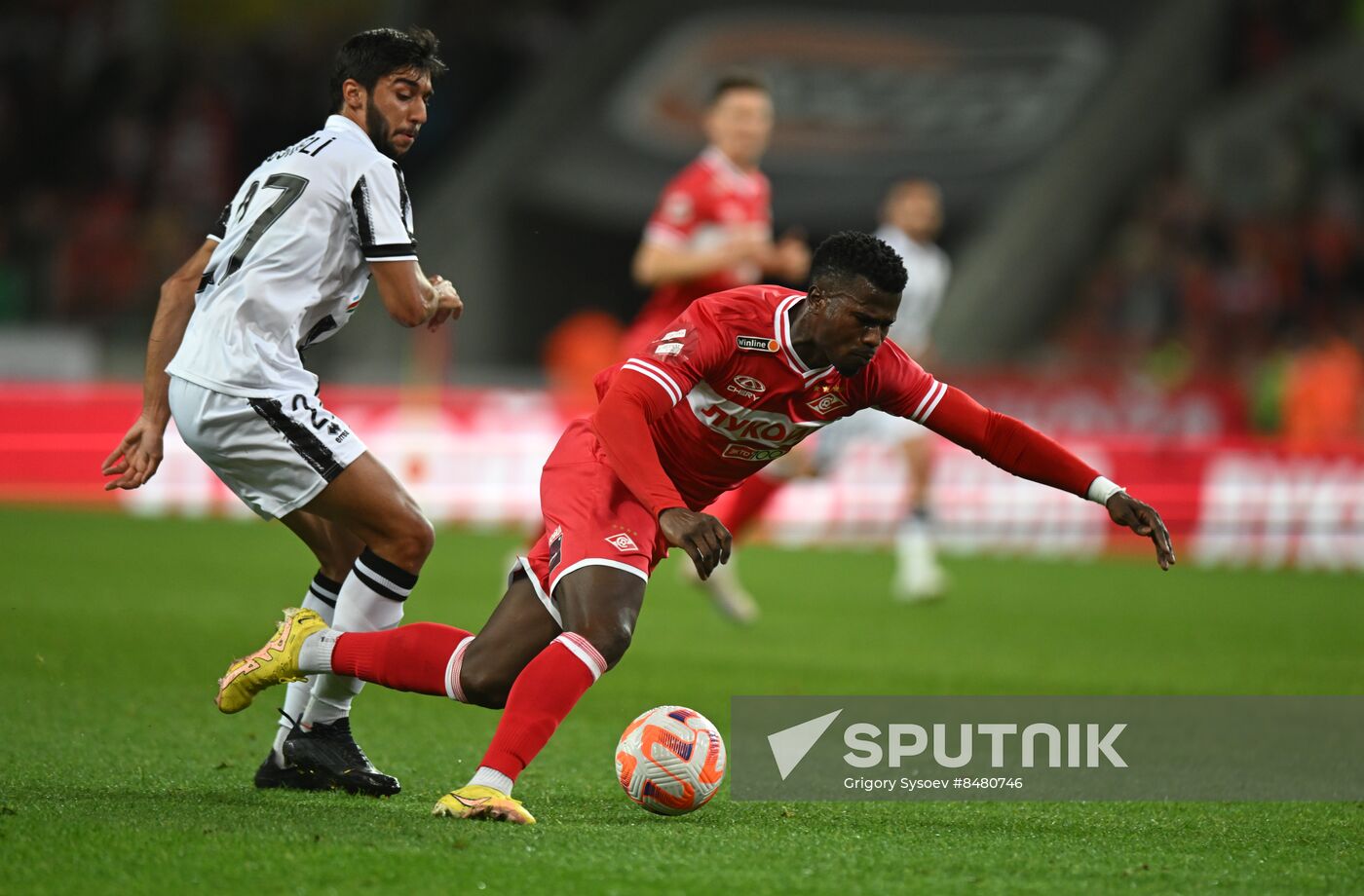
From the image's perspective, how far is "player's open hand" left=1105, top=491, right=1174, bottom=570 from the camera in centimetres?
500

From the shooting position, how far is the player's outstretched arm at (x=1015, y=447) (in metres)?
5.14

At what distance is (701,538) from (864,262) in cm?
97

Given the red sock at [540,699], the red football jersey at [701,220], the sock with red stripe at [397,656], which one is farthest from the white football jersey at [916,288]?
the red sock at [540,699]

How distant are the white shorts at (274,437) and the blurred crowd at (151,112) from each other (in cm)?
1863

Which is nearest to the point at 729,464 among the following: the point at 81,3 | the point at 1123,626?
the point at 1123,626

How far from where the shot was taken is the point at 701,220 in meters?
9.37

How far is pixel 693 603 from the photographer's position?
37.0ft

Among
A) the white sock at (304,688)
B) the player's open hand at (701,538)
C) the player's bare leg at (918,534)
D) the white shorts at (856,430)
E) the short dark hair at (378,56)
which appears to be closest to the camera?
the player's open hand at (701,538)

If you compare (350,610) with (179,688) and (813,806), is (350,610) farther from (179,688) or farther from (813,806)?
(179,688)

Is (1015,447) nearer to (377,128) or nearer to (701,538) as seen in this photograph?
(701,538)

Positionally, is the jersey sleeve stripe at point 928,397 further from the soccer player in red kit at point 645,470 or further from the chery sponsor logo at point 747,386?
the chery sponsor logo at point 747,386

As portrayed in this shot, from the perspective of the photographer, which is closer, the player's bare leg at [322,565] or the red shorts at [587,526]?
the red shorts at [587,526]

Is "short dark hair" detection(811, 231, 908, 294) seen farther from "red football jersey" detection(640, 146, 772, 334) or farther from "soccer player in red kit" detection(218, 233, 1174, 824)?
"red football jersey" detection(640, 146, 772, 334)

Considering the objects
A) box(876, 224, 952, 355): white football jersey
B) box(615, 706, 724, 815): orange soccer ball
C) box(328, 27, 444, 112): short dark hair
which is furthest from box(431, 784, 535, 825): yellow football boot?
box(876, 224, 952, 355): white football jersey
